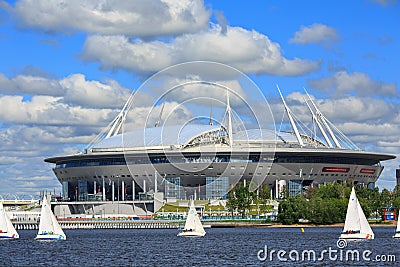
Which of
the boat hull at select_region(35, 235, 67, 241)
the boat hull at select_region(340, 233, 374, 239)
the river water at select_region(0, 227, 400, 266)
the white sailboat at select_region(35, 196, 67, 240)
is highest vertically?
the white sailboat at select_region(35, 196, 67, 240)

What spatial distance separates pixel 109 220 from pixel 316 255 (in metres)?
105

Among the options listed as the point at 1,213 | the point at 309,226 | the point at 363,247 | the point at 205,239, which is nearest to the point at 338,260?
the point at 363,247

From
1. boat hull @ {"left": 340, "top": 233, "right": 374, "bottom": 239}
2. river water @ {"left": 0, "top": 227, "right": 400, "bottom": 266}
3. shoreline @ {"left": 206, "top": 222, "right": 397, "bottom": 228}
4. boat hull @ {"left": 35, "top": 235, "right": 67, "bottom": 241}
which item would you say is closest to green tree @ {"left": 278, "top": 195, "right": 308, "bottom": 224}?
shoreline @ {"left": 206, "top": 222, "right": 397, "bottom": 228}

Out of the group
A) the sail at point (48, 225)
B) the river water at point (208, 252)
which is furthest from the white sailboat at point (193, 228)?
the sail at point (48, 225)

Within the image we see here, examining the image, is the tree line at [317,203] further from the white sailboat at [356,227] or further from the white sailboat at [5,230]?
the white sailboat at [356,227]

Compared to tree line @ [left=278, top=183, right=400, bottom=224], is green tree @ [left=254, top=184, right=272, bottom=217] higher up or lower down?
higher up

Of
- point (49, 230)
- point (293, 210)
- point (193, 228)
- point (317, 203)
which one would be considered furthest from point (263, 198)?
point (49, 230)

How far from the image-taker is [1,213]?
113 m

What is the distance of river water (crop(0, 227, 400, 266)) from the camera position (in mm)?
78375

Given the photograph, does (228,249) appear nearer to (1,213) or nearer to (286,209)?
(1,213)

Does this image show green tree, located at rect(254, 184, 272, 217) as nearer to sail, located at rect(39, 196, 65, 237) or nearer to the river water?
the river water

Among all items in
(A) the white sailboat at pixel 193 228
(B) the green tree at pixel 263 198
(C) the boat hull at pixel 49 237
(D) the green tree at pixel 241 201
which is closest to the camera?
(C) the boat hull at pixel 49 237

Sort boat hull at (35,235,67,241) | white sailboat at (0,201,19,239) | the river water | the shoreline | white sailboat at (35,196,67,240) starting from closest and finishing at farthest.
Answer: the river water < white sailboat at (35,196,67,240) < boat hull at (35,235,67,241) < white sailboat at (0,201,19,239) < the shoreline

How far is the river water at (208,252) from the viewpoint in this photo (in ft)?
257
